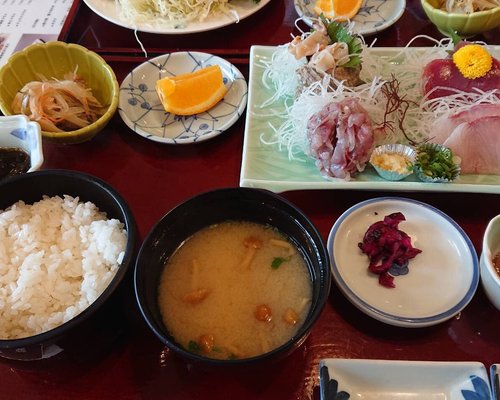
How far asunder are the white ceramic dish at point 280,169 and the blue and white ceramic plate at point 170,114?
0.25ft

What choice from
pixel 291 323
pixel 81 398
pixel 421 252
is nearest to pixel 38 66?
pixel 81 398

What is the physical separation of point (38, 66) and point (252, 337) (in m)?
1.53

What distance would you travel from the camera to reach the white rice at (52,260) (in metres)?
1.24

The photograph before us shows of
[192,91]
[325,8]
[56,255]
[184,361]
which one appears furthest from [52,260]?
[325,8]

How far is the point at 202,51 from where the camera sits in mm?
2281

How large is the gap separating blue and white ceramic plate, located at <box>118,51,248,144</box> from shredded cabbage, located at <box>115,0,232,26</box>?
28 cm

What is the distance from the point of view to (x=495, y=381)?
45.4 inches

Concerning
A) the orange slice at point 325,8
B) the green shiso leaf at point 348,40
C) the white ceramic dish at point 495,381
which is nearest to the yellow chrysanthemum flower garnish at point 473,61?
the green shiso leaf at point 348,40

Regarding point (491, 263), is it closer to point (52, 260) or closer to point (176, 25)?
point (52, 260)

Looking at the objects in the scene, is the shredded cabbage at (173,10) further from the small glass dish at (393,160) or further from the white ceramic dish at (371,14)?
the small glass dish at (393,160)

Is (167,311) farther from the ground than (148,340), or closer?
farther from the ground

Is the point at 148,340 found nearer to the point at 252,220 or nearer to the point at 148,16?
the point at 252,220

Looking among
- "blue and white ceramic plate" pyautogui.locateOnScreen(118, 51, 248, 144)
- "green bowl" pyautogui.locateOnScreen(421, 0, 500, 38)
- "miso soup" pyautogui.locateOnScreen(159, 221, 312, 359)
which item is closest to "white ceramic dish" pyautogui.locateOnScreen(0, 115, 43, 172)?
"blue and white ceramic plate" pyautogui.locateOnScreen(118, 51, 248, 144)

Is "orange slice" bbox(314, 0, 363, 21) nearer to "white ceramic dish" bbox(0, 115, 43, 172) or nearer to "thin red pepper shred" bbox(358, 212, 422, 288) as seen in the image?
"thin red pepper shred" bbox(358, 212, 422, 288)
